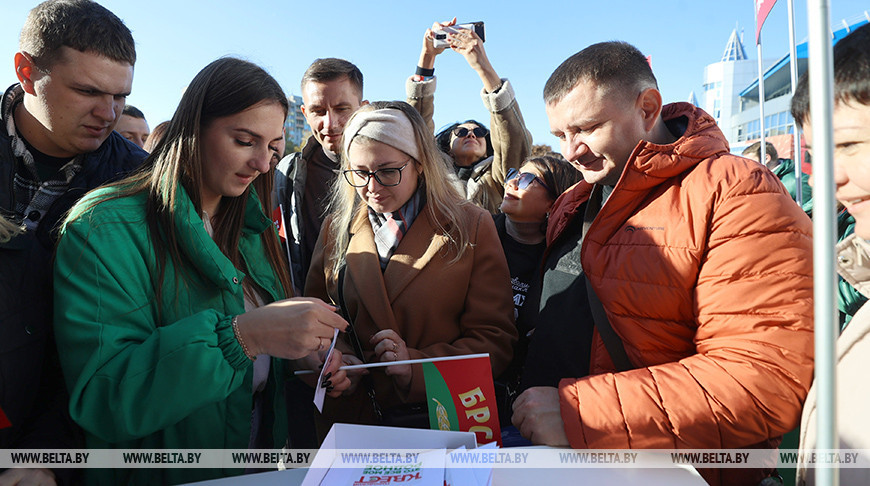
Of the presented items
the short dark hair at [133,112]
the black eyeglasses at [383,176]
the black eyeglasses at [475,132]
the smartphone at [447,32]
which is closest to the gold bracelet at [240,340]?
the black eyeglasses at [383,176]

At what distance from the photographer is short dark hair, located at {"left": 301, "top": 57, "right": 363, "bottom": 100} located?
10.6ft

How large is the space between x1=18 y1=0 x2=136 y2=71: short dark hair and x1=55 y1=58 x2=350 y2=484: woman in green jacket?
80 cm

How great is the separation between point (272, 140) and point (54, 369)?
0.97 meters

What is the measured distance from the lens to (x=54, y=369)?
153 centimetres

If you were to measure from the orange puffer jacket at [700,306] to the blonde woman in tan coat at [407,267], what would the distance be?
640 mm

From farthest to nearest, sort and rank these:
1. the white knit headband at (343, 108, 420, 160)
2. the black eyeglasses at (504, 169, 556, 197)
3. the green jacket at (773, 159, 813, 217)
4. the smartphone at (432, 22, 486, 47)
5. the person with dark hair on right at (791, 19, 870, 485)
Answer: the green jacket at (773, 159, 813, 217), the smartphone at (432, 22, 486, 47), the black eyeglasses at (504, 169, 556, 197), the white knit headband at (343, 108, 420, 160), the person with dark hair on right at (791, 19, 870, 485)

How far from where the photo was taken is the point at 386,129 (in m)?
2.20

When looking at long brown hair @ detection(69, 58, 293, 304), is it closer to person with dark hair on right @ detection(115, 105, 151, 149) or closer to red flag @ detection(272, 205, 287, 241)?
red flag @ detection(272, 205, 287, 241)

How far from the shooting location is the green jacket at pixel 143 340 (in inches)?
49.6

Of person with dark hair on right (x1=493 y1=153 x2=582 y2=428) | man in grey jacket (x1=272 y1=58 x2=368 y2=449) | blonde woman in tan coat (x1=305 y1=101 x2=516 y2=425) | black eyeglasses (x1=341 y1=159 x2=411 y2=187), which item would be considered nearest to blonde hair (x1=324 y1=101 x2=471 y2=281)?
blonde woman in tan coat (x1=305 y1=101 x2=516 y2=425)

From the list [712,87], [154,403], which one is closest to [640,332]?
[154,403]

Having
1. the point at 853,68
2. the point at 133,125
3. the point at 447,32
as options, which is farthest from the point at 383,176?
the point at 133,125

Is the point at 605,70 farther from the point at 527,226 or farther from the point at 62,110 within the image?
the point at 62,110

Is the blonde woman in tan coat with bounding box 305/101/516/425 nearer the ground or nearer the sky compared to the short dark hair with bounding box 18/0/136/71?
nearer the ground
